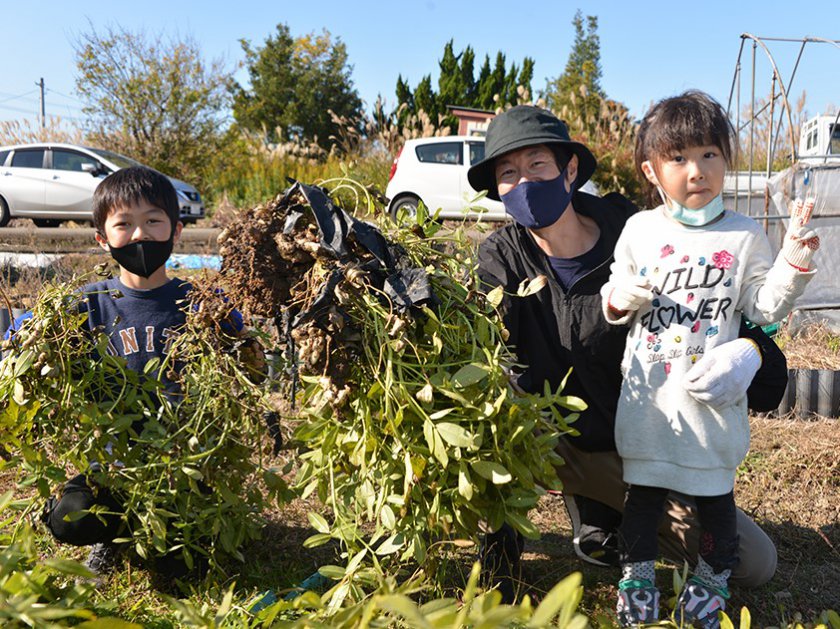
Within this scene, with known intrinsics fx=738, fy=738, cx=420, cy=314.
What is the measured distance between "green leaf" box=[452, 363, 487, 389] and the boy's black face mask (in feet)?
4.65

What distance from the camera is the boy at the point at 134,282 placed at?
246cm

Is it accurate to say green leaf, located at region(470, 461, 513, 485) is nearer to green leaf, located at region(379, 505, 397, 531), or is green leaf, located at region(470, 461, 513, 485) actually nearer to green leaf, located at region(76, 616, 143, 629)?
green leaf, located at region(379, 505, 397, 531)

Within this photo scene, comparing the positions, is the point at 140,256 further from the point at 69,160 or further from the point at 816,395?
the point at 69,160

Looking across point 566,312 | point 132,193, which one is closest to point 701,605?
point 566,312

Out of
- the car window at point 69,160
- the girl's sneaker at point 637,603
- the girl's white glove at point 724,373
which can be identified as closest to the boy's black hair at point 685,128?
the girl's white glove at point 724,373

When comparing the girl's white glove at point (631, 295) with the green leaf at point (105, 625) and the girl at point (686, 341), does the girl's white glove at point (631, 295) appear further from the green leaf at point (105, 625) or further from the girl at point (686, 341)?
the green leaf at point (105, 625)

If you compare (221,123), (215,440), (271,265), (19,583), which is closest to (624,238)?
(271,265)

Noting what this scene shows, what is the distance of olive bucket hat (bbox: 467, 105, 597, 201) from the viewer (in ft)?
7.47

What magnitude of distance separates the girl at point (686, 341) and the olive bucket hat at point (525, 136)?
11.5 inches

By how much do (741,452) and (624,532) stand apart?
403mm

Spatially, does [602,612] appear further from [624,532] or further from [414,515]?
[414,515]

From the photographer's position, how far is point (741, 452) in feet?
6.79

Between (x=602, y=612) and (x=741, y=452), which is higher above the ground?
(x=741, y=452)

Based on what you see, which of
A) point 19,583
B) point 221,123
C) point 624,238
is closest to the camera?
point 19,583
